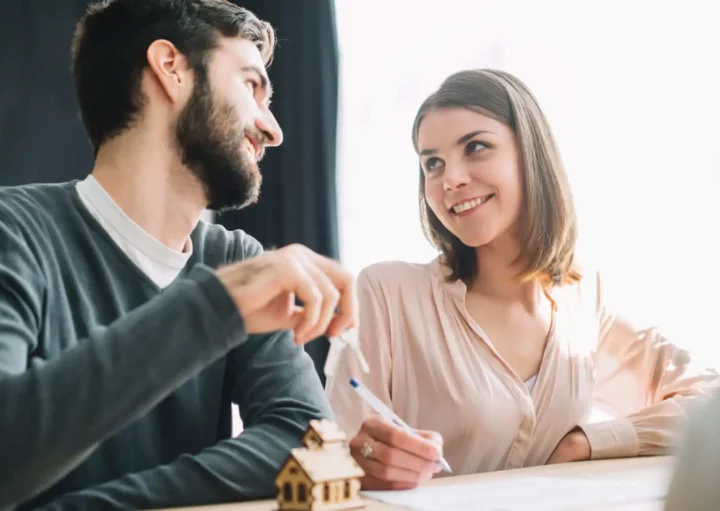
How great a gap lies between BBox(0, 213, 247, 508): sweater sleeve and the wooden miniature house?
0.13 m

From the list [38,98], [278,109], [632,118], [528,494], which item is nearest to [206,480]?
[528,494]

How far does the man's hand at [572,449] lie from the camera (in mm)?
1468

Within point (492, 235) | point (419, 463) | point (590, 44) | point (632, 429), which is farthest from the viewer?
point (590, 44)

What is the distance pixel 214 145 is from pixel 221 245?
166 millimetres

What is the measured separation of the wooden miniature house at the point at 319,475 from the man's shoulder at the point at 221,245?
0.55 m

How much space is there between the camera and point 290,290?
2.69 ft

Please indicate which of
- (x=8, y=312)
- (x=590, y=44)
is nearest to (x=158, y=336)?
(x=8, y=312)

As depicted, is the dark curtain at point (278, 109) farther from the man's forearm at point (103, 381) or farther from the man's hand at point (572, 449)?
the man's forearm at point (103, 381)

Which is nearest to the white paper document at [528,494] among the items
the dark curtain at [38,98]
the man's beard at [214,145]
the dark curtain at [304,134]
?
the man's beard at [214,145]

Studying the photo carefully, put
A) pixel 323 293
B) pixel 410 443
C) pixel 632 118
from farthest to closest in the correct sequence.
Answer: pixel 632 118 → pixel 410 443 → pixel 323 293

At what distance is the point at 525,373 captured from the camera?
1.58 metres

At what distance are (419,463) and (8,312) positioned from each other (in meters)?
0.57

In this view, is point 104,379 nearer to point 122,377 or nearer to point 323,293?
point 122,377

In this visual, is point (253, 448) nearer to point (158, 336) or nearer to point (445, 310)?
point (158, 336)
